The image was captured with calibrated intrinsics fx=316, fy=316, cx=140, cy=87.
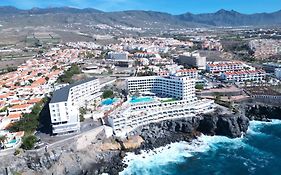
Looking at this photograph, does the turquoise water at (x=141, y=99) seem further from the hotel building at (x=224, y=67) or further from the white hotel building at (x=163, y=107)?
the hotel building at (x=224, y=67)

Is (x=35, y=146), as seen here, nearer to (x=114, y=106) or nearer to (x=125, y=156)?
(x=125, y=156)

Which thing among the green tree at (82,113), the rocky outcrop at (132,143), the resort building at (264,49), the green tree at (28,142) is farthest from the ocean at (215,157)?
the resort building at (264,49)

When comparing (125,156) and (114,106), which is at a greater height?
(114,106)

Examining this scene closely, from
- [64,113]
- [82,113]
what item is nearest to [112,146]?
[64,113]

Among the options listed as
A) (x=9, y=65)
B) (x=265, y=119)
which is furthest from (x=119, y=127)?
(x=9, y=65)

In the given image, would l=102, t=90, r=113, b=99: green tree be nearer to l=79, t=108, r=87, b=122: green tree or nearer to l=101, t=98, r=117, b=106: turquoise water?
l=101, t=98, r=117, b=106: turquoise water

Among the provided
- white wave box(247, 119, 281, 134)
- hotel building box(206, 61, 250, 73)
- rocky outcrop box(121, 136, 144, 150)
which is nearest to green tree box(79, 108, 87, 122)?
rocky outcrop box(121, 136, 144, 150)
